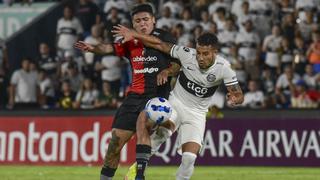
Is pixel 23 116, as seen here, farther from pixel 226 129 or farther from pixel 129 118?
pixel 129 118

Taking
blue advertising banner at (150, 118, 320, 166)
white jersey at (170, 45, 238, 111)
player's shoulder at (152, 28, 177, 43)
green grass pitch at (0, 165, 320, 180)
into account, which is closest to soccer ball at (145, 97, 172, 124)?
white jersey at (170, 45, 238, 111)

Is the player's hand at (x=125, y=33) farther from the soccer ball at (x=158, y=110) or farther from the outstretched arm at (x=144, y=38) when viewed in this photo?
the soccer ball at (x=158, y=110)

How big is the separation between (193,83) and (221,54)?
1047 cm

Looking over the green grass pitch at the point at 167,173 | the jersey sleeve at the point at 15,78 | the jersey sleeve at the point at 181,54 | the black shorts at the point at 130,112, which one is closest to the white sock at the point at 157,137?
the black shorts at the point at 130,112

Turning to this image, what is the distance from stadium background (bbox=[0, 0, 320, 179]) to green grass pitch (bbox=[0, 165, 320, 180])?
19 centimetres

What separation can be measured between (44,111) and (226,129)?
425cm

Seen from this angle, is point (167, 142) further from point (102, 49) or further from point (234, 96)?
point (234, 96)

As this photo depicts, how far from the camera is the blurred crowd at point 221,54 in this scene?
21.7m

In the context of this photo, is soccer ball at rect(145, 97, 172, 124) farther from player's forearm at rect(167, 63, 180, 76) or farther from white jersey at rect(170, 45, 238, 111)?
white jersey at rect(170, 45, 238, 111)

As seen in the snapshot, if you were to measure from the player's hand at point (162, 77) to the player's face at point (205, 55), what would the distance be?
1.55ft

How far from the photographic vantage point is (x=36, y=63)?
80.1 ft

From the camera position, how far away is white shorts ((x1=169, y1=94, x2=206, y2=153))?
479 inches

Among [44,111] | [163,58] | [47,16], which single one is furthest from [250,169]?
[47,16]

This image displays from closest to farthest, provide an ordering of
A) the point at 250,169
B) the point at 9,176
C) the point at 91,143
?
the point at 9,176
the point at 250,169
the point at 91,143
